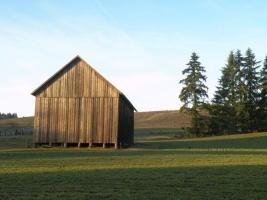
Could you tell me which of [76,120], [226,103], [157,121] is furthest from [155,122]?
[76,120]

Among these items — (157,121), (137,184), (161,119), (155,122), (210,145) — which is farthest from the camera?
(161,119)

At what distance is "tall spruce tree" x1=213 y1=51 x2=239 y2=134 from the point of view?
3019 inches

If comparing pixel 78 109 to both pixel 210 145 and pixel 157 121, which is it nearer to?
pixel 210 145

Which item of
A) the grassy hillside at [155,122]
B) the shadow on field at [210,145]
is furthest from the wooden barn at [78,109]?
the grassy hillside at [155,122]

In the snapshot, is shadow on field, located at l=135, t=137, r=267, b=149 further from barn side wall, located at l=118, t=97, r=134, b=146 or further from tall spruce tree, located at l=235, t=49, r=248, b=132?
tall spruce tree, located at l=235, t=49, r=248, b=132

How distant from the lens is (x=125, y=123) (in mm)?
50844

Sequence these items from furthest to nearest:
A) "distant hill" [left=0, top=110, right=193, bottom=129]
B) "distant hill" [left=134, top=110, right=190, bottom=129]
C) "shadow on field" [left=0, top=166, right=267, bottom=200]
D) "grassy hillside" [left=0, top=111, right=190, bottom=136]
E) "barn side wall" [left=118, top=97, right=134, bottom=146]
A: "distant hill" [left=0, top=110, right=193, bottom=129], "distant hill" [left=134, top=110, right=190, bottom=129], "grassy hillside" [left=0, top=111, right=190, bottom=136], "barn side wall" [left=118, top=97, right=134, bottom=146], "shadow on field" [left=0, top=166, right=267, bottom=200]

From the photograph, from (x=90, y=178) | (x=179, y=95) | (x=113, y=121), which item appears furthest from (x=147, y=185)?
(x=179, y=95)

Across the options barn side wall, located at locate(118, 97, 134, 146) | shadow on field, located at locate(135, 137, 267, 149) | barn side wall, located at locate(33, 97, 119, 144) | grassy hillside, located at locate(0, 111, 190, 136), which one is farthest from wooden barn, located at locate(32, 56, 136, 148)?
grassy hillside, located at locate(0, 111, 190, 136)

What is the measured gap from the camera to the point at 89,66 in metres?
45.6

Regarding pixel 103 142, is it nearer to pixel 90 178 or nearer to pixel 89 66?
pixel 89 66

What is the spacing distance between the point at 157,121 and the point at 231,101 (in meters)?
41.4

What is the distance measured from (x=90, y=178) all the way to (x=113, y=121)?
2755 centimetres

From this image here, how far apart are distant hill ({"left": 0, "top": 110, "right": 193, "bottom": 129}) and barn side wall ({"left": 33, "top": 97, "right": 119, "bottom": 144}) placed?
2310 inches
